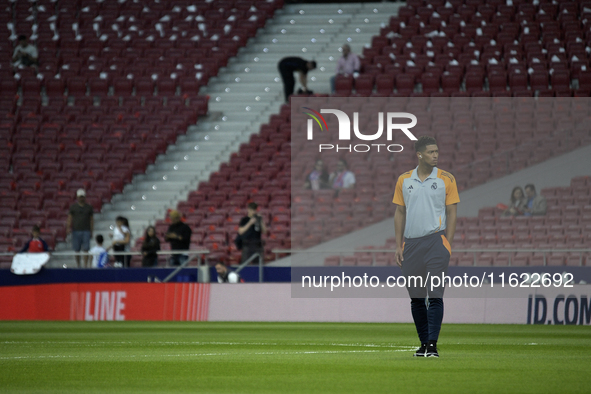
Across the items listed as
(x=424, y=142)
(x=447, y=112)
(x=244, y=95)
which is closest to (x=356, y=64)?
(x=244, y=95)

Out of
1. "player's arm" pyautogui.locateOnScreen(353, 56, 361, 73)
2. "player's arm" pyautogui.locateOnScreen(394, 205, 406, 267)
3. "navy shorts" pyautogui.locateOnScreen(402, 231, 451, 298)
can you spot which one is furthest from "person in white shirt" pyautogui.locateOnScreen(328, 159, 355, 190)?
"navy shorts" pyautogui.locateOnScreen(402, 231, 451, 298)

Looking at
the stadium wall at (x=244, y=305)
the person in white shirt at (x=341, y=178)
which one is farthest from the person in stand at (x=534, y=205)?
the person in white shirt at (x=341, y=178)

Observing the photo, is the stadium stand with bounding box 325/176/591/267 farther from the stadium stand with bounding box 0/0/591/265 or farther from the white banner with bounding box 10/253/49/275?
the white banner with bounding box 10/253/49/275

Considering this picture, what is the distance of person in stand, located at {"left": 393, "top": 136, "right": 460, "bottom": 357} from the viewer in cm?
780

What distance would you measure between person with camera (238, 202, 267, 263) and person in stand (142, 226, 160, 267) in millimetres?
1958

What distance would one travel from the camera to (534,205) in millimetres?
16297

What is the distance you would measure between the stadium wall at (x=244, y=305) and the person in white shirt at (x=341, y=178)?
7.24ft

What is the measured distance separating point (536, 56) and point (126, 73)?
1206 centimetres

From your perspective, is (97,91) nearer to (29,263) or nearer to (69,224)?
(69,224)

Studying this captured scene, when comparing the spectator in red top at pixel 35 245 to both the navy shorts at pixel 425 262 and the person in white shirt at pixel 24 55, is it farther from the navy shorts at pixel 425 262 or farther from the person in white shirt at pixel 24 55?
the navy shorts at pixel 425 262

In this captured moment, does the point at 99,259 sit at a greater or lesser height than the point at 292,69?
lesser

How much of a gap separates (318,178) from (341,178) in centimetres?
44

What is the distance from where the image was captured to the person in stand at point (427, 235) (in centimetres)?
780

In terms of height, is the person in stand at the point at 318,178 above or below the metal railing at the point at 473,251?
above
